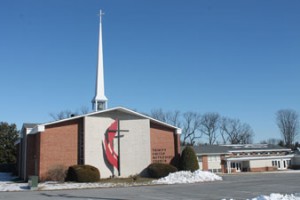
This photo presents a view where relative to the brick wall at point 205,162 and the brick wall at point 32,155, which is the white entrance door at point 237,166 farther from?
the brick wall at point 32,155

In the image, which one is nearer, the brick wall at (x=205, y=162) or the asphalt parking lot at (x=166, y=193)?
the asphalt parking lot at (x=166, y=193)

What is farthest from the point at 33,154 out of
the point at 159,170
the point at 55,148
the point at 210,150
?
the point at 210,150

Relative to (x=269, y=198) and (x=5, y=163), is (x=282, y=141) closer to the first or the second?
(x=5, y=163)

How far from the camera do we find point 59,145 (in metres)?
31.8

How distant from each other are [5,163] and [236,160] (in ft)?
120

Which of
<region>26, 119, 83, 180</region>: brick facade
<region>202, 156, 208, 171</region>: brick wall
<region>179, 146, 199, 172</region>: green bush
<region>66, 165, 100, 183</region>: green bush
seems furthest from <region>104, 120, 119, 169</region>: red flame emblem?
<region>202, 156, 208, 171</region>: brick wall

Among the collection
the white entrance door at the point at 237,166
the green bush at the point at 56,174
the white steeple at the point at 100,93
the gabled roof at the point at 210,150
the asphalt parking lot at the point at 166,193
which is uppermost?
the white steeple at the point at 100,93

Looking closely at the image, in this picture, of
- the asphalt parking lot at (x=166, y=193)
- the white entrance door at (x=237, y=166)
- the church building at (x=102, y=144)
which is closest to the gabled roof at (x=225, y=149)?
the white entrance door at (x=237, y=166)

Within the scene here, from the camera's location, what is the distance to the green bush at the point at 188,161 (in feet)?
112

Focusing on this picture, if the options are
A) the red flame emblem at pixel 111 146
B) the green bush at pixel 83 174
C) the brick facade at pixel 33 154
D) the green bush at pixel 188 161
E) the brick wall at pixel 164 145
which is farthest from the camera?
the brick wall at pixel 164 145

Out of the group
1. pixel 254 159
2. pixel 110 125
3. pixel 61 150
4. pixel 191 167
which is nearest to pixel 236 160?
pixel 254 159

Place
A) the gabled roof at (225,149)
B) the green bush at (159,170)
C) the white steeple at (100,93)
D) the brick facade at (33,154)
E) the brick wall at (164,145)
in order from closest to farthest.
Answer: the brick facade at (33,154)
the green bush at (159,170)
the brick wall at (164,145)
the white steeple at (100,93)
the gabled roof at (225,149)

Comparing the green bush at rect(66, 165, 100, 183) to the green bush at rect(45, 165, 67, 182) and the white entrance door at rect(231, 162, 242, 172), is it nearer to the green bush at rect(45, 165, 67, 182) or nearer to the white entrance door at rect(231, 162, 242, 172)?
the green bush at rect(45, 165, 67, 182)

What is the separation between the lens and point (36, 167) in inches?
1260
